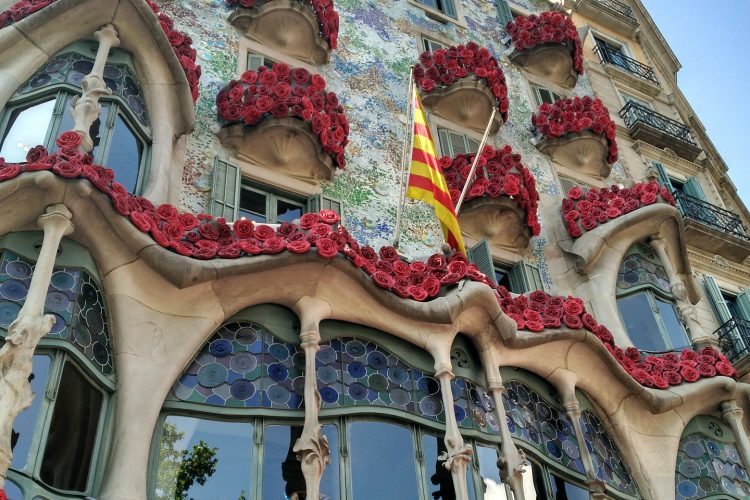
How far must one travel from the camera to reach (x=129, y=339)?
8.35 meters

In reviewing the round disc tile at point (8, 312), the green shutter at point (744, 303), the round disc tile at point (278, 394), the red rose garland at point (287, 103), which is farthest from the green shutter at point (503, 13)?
the round disc tile at point (8, 312)

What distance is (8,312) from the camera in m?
7.64

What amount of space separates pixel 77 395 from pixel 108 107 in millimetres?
3925

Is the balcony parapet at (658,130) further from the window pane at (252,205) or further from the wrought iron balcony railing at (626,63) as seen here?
the window pane at (252,205)

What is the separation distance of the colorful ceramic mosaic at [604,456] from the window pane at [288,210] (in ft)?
15.6

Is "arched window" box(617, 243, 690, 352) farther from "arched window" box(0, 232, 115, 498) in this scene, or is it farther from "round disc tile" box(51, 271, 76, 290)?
"round disc tile" box(51, 271, 76, 290)

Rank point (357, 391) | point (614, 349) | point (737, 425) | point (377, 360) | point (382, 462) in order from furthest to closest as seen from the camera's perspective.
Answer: point (737, 425) < point (614, 349) < point (377, 360) < point (357, 391) < point (382, 462)

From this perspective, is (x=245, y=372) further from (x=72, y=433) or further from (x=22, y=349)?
(x=22, y=349)

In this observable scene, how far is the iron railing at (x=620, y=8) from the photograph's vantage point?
22.6 m

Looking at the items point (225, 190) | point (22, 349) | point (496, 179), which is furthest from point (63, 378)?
point (496, 179)

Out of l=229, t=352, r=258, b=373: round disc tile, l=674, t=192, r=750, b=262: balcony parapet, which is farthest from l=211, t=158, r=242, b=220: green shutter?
l=674, t=192, r=750, b=262: balcony parapet

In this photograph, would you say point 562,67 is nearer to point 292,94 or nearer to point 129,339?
point 292,94

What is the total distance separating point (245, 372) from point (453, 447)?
7.35ft

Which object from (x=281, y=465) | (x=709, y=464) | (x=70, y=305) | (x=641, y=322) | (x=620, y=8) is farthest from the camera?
(x=620, y=8)
